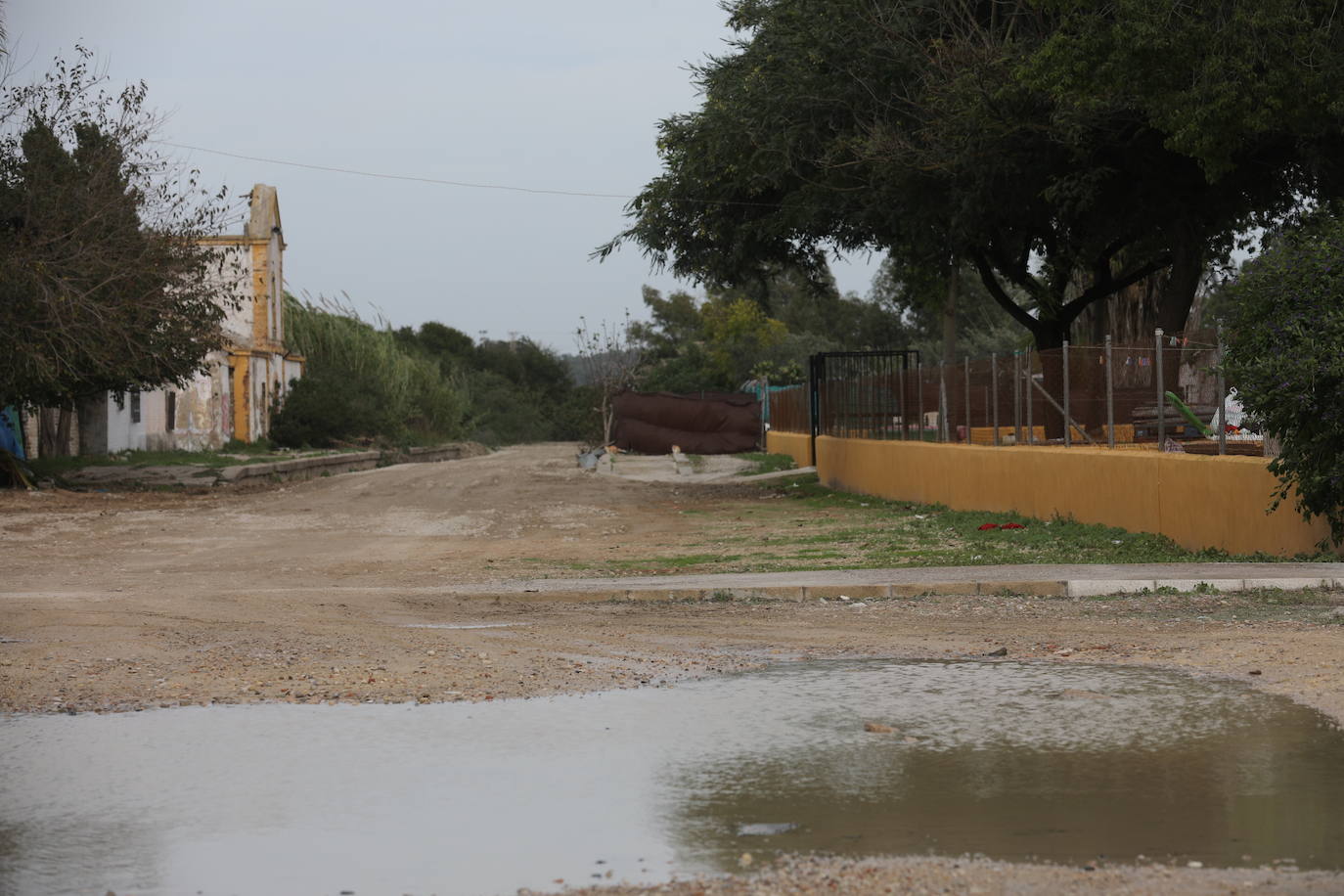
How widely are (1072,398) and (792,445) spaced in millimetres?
24345

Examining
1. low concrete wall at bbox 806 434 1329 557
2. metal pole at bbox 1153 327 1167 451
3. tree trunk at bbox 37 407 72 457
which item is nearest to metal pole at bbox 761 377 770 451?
tree trunk at bbox 37 407 72 457

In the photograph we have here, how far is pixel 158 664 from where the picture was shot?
8.75 metres

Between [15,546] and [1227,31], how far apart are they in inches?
631

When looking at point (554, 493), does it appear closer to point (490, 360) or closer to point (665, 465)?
point (665, 465)

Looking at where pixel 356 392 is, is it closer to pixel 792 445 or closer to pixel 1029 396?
pixel 792 445

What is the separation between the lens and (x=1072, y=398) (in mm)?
18141

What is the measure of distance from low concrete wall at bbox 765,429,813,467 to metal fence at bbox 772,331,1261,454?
10.5 meters

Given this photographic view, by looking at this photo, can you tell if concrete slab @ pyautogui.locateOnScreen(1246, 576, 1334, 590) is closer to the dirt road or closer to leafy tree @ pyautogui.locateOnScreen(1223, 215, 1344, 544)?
the dirt road

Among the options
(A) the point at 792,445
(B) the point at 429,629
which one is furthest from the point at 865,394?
(B) the point at 429,629

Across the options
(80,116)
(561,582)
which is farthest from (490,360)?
(561,582)

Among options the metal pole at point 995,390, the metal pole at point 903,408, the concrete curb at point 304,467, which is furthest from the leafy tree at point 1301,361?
the concrete curb at point 304,467

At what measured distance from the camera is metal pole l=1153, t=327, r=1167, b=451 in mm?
15664

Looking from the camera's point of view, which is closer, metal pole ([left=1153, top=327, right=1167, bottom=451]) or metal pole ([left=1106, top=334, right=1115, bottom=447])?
metal pole ([left=1153, top=327, right=1167, bottom=451])

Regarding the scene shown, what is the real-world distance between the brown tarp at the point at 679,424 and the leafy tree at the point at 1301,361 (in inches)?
1414
